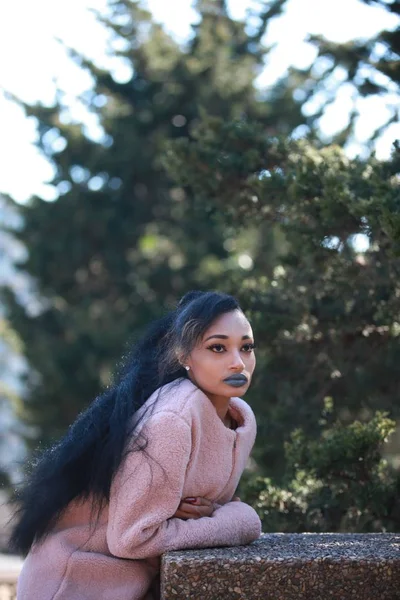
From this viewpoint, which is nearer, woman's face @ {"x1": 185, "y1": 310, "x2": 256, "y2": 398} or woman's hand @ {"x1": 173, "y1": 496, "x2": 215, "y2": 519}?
woman's hand @ {"x1": 173, "y1": 496, "x2": 215, "y2": 519}

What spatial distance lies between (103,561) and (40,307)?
46.0 ft

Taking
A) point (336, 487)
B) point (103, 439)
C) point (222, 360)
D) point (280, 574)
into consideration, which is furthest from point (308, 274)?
point (280, 574)

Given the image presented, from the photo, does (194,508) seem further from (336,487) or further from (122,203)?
(122,203)

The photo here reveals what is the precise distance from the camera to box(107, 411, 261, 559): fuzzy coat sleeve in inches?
103

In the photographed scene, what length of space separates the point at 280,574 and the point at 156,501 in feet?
1.27

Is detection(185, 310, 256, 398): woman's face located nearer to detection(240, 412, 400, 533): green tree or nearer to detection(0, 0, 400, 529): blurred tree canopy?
detection(240, 412, 400, 533): green tree

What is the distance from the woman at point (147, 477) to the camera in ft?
8.71

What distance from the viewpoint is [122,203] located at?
15.8 m

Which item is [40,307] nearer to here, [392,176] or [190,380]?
[392,176]

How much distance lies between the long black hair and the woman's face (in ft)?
→ 0.09

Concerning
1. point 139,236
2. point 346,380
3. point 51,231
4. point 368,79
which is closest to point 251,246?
point 139,236

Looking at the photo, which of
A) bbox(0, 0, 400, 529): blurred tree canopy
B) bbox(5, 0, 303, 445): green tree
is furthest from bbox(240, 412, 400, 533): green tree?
bbox(5, 0, 303, 445): green tree

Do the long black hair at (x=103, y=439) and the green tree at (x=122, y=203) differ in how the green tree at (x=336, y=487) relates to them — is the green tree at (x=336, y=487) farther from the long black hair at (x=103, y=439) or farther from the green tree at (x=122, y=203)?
the green tree at (x=122, y=203)

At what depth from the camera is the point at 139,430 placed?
273cm
